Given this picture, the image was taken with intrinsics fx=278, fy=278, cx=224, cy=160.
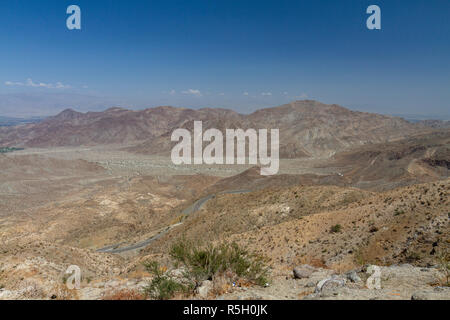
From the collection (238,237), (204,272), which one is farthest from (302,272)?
(238,237)

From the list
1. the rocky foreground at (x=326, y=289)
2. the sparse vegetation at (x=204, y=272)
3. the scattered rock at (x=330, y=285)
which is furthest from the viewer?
the sparse vegetation at (x=204, y=272)

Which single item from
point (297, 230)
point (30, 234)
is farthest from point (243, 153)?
point (297, 230)

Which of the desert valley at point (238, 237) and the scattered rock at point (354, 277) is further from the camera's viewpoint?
the desert valley at point (238, 237)

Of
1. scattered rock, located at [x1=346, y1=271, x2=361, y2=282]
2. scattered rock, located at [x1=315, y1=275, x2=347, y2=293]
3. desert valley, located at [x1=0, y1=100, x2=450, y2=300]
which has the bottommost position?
desert valley, located at [x1=0, y1=100, x2=450, y2=300]

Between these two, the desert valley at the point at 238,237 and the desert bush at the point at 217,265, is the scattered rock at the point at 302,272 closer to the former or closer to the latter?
the desert valley at the point at 238,237

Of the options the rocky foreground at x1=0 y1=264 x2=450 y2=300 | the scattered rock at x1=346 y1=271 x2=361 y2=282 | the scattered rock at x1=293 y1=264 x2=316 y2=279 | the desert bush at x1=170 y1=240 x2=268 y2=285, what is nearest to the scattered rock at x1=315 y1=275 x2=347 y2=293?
the rocky foreground at x1=0 y1=264 x2=450 y2=300

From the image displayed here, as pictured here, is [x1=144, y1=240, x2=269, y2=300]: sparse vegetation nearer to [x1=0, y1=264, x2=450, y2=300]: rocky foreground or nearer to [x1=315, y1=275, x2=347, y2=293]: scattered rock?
[x1=0, y1=264, x2=450, y2=300]: rocky foreground

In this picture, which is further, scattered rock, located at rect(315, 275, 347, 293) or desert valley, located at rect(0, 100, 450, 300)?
desert valley, located at rect(0, 100, 450, 300)

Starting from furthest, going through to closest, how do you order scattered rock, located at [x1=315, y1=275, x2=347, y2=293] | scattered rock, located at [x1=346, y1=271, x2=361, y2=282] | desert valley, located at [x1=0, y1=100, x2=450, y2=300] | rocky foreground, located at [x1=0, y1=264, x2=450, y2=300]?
desert valley, located at [x1=0, y1=100, x2=450, y2=300] → scattered rock, located at [x1=346, y1=271, x2=361, y2=282] → scattered rock, located at [x1=315, y1=275, x2=347, y2=293] → rocky foreground, located at [x1=0, y1=264, x2=450, y2=300]

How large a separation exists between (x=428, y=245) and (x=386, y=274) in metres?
4.39

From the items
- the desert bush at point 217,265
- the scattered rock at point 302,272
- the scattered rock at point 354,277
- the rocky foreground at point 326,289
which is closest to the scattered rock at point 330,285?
the rocky foreground at point 326,289
